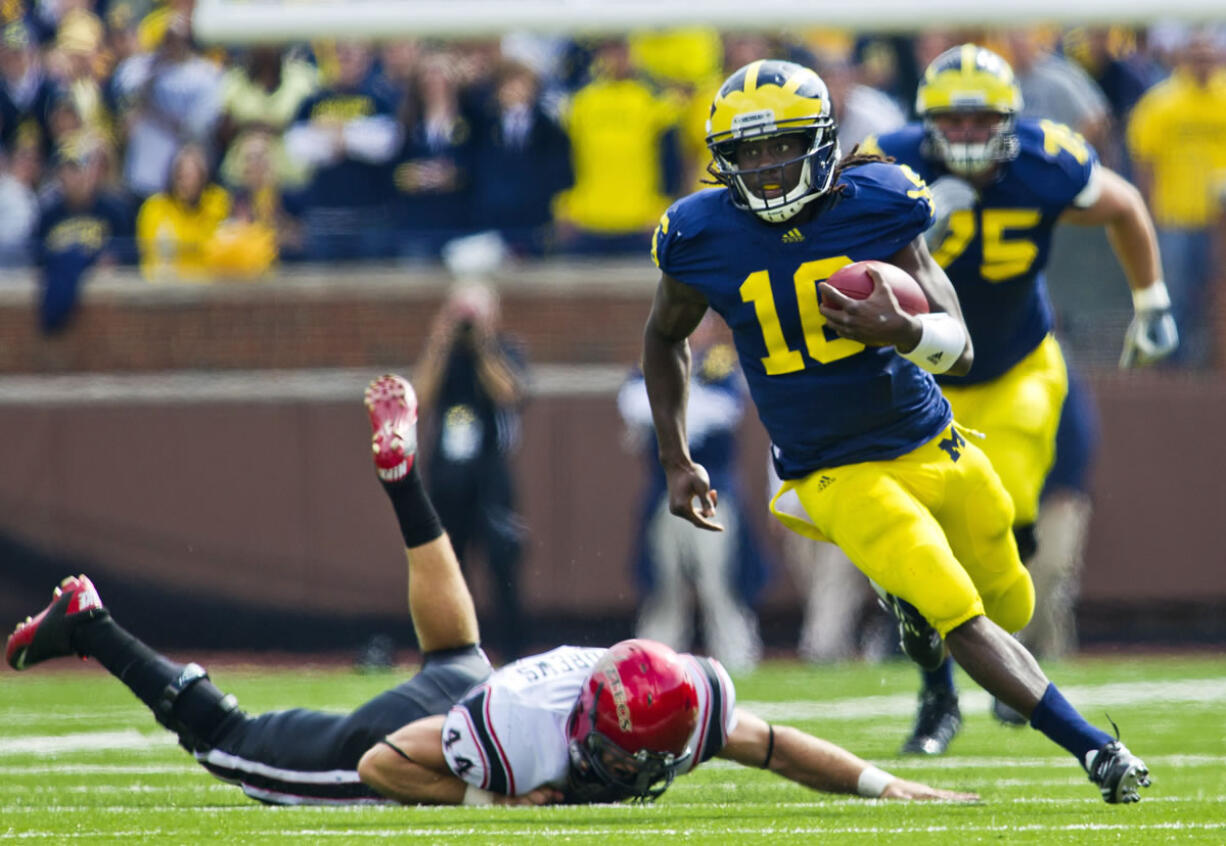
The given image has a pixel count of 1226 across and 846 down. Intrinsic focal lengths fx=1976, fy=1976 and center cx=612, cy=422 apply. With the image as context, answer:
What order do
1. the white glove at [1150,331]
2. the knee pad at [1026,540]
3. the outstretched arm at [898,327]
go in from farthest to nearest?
the white glove at [1150,331] → the knee pad at [1026,540] → the outstretched arm at [898,327]

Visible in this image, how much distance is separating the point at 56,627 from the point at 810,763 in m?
2.09

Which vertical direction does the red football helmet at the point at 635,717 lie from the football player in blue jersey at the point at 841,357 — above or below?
below

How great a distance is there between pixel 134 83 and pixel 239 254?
1856 mm

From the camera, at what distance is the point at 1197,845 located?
4.20m

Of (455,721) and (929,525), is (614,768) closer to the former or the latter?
(455,721)

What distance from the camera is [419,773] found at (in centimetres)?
482

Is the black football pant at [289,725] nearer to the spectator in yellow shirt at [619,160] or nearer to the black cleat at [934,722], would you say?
the black cleat at [934,722]

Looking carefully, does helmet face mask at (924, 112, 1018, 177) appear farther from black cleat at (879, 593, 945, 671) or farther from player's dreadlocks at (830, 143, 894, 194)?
black cleat at (879, 593, 945, 671)

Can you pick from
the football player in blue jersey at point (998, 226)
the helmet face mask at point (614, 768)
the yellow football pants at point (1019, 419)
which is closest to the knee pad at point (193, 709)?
the helmet face mask at point (614, 768)

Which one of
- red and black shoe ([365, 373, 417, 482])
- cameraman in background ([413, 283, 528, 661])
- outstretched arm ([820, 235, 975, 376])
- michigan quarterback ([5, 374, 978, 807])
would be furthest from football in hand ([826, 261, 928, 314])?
cameraman in background ([413, 283, 528, 661])

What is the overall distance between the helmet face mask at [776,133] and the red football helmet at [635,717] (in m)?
1.20

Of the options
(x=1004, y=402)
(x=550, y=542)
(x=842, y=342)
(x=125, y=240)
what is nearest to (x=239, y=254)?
(x=125, y=240)

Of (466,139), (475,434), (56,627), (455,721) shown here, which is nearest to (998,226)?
(455,721)

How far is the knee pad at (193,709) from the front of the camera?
5168 mm
